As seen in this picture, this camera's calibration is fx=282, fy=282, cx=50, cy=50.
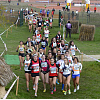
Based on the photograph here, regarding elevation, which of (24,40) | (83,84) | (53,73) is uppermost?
(53,73)

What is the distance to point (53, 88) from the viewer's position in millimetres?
11727

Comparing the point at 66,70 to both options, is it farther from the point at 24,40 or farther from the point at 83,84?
the point at 24,40

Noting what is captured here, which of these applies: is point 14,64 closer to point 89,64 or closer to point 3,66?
point 89,64

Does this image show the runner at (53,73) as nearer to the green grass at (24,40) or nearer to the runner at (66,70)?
the runner at (66,70)

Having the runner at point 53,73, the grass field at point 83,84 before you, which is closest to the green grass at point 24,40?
the grass field at point 83,84

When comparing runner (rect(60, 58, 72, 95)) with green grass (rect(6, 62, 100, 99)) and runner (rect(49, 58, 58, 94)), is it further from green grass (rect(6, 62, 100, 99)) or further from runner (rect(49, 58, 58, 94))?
green grass (rect(6, 62, 100, 99))

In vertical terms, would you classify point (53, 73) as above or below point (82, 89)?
above

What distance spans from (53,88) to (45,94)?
662mm

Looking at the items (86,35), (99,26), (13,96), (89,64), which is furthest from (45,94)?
(99,26)

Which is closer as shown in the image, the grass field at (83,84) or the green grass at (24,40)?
the grass field at (83,84)

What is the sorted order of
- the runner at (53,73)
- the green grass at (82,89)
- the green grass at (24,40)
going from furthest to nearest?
the green grass at (24,40), the runner at (53,73), the green grass at (82,89)

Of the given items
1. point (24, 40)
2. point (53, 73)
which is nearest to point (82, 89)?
point (53, 73)

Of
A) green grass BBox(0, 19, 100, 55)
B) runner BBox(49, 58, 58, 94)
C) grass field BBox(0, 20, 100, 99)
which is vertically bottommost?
green grass BBox(0, 19, 100, 55)

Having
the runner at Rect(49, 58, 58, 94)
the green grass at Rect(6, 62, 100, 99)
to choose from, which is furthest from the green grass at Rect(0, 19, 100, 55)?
the runner at Rect(49, 58, 58, 94)
